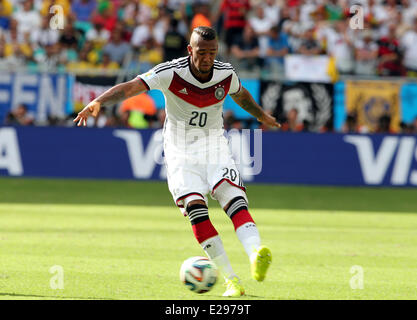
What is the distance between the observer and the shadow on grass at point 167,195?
15.7 meters

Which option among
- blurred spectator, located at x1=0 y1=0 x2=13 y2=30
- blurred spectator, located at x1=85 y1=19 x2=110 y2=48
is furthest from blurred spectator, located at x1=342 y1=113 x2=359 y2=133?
blurred spectator, located at x1=0 y1=0 x2=13 y2=30

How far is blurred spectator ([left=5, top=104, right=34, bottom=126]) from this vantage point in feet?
63.6


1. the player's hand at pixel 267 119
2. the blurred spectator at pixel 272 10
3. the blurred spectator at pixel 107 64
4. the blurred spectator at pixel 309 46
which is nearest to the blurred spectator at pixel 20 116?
the blurred spectator at pixel 107 64

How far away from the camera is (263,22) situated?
22.2m

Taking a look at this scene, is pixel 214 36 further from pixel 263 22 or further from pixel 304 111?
pixel 263 22

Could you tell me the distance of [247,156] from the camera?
18047 millimetres

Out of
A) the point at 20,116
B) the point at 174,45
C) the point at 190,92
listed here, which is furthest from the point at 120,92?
the point at 174,45

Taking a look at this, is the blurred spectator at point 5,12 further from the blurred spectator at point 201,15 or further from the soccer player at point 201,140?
the soccer player at point 201,140

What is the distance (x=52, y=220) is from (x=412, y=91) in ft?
33.0

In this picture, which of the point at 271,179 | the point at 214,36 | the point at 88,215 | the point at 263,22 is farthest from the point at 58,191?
the point at 214,36

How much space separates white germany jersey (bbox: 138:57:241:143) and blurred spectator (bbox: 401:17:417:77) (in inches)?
558

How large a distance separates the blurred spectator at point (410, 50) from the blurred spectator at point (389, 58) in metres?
0.25

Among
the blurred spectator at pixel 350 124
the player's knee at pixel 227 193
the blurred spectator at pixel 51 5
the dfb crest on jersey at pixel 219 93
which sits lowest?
the blurred spectator at pixel 350 124

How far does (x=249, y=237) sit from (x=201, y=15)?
1498 cm
